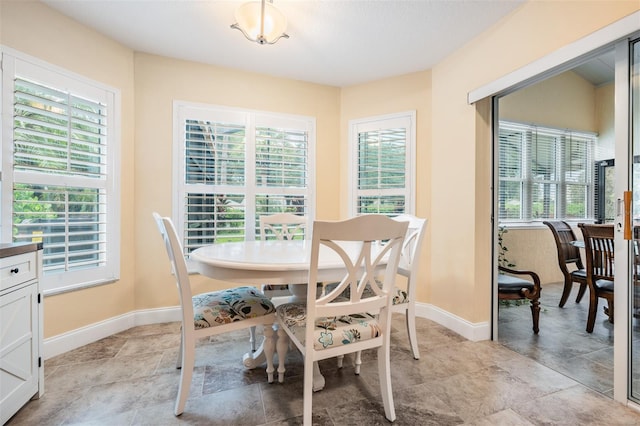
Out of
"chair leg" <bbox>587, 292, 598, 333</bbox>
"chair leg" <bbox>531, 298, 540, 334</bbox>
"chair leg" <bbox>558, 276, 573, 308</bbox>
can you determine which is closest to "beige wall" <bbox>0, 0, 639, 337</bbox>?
"chair leg" <bbox>531, 298, 540, 334</bbox>

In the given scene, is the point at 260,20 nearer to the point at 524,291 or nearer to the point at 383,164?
the point at 383,164

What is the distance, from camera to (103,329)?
7.72 ft

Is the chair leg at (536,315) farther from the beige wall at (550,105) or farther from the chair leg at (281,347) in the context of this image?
the chair leg at (281,347)

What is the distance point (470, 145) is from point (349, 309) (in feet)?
6.05

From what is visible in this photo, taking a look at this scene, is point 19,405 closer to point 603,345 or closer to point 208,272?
point 208,272

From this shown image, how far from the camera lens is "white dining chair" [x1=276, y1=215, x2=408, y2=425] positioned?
1.25 metres

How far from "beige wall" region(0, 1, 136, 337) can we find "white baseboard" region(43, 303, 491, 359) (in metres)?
0.05

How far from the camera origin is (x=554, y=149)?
134 inches

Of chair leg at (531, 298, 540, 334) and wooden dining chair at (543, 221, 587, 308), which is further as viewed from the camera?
wooden dining chair at (543, 221, 587, 308)

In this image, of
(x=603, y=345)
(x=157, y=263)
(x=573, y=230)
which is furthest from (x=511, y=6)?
(x=157, y=263)

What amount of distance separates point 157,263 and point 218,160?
3.76ft

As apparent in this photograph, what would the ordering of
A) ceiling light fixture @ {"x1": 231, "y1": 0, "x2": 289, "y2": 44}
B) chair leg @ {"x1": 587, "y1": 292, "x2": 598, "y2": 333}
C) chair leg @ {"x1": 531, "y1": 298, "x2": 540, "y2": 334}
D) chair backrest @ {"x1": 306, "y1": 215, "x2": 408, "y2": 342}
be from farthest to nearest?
1. chair leg @ {"x1": 531, "y1": 298, "x2": 540, "y2": 334}
2. chair leg @ {"x1": 587, "y1": 292, "x2": 598, "y2": 333}
3. ceiling light fixture @ {"x1": 231, "y1": 0, "x2": 289, "y2": 44}
4. chair backrest @ {"x1": 306, "y1": 215, "x2": 408, "y2": 342}

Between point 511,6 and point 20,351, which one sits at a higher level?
point 511,6

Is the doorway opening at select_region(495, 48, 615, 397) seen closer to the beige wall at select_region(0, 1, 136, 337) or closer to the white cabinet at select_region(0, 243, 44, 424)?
the white cabinet at select_region(0, 243, 44, 424)
